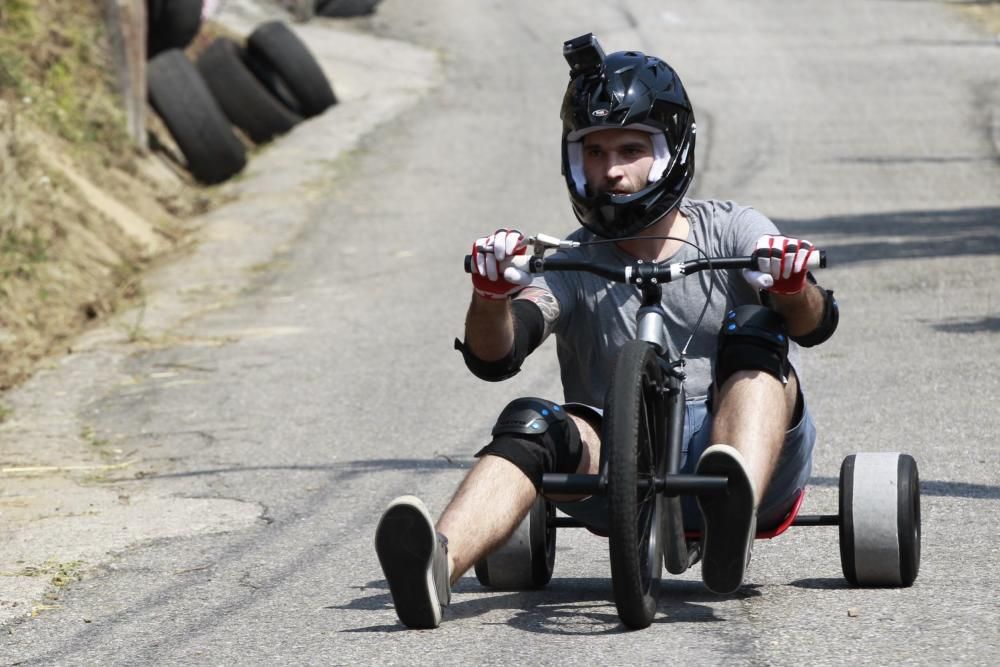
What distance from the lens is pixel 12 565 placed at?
221 inches

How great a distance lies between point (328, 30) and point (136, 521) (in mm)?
18361

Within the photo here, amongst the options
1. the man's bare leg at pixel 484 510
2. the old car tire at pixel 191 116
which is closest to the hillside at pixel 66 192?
the old car tire at pixel 191 116

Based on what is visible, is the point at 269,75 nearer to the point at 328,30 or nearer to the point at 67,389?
the point at 328,30

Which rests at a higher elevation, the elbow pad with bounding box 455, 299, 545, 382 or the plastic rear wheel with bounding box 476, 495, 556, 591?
the elbow pad with bounding box 455, 299, 545, 382

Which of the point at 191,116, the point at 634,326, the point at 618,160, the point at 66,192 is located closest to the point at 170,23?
the point at 191,116

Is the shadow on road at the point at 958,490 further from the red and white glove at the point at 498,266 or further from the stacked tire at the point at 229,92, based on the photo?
the stacked tire at the point at 229,92

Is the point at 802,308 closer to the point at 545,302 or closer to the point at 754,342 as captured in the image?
the point at 754,342

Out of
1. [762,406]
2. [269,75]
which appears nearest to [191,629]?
[762,406]

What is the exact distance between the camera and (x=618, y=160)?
15.4 ft

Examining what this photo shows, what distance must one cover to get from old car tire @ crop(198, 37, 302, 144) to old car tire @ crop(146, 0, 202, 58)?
2.46 ft

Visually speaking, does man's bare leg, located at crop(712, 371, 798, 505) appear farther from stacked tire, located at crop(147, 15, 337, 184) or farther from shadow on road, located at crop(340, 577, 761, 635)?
stacked tire, located at crop(147, 15, 337, 184)

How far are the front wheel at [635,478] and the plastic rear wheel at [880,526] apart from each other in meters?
0.62

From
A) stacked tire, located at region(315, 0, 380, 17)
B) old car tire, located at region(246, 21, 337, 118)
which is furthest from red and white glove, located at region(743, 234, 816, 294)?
stacked tire, located at region(315, 0, 380, 17)

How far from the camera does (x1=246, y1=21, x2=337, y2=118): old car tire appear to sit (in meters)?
17.5
